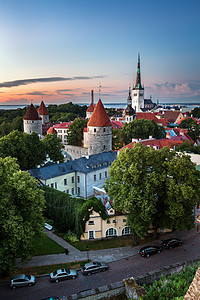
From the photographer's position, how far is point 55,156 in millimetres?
38188

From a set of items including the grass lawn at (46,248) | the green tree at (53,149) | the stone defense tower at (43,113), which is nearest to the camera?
the grass lawn at (46,248)

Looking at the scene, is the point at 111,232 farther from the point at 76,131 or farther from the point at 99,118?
the point at 76,131

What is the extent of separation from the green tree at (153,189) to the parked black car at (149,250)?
112 centimetres

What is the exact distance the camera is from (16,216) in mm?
14375

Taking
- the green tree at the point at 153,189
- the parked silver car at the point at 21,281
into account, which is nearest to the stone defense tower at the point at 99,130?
the green tree at the point at 153,189

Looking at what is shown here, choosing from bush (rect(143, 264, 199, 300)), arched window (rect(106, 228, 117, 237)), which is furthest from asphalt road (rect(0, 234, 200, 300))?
bush (rect(143, 264, 199, 300))

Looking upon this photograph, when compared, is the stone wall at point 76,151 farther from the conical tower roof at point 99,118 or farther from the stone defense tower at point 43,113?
the stone defense tower at point 43,113

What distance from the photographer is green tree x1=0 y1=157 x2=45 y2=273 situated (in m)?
14.0

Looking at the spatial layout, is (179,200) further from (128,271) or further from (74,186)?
(74,186)

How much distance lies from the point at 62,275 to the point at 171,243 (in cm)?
903

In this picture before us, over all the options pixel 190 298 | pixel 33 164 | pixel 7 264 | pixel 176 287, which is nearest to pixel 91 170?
pixel 33 164

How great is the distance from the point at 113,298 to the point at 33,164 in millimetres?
23425

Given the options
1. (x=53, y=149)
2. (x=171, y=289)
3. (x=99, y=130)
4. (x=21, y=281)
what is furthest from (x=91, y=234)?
(x=99, y=130)

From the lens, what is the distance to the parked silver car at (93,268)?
622 inches
